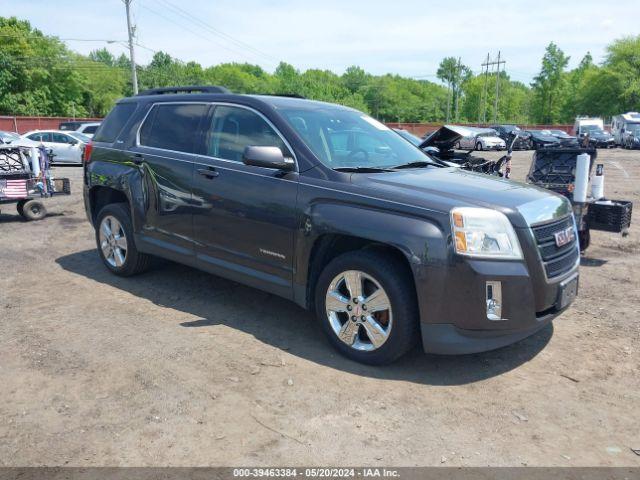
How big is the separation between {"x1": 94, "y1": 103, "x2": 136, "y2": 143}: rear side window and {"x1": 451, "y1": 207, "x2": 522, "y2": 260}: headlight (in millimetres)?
3887

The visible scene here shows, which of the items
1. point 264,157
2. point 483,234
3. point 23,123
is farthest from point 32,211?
point 23,123

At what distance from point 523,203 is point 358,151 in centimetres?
143

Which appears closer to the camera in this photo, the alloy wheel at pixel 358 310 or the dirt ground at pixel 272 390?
the dirt ground at pixel 272 390

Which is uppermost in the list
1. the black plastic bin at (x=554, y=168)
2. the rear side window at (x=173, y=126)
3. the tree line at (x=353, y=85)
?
the tree line at (x=353, y=85)

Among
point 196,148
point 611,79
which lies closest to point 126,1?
point 196,148

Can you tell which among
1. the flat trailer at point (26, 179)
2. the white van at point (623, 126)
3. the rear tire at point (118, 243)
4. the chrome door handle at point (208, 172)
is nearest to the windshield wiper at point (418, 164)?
the chrome door handle at point (208, 172)

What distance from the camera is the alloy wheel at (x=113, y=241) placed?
5824 mm

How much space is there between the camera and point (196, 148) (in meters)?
4.96

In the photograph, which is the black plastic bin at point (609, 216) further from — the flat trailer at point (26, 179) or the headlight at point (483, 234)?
the flat trailer at point (26, 179)

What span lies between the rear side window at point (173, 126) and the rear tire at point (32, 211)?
4923mm

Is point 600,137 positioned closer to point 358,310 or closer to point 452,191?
point 452,191

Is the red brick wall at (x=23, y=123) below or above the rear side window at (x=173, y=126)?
above

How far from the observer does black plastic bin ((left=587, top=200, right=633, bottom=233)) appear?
6.73 metres

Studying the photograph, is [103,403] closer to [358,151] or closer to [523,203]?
[358,151]
